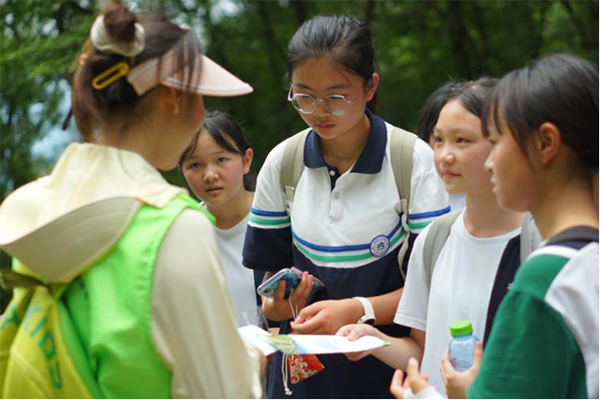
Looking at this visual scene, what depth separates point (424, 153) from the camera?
3.46 m

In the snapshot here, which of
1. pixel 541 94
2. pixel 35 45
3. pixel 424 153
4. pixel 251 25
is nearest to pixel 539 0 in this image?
pixel 251 25

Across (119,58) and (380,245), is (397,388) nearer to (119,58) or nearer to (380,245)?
(380,245)

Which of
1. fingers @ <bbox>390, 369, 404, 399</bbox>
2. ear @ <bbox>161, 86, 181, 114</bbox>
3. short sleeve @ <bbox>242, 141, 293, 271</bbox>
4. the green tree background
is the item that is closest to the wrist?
short sleeve @ <bbox>242, 141, 293, 271</bbox>

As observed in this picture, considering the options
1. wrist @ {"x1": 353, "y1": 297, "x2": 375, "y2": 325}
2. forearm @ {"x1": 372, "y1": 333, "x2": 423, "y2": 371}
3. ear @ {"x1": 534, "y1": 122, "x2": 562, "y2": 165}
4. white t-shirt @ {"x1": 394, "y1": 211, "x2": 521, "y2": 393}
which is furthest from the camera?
wrist @ {"x1": 353, "y1": 297, "x2": 375, "y2": 325}

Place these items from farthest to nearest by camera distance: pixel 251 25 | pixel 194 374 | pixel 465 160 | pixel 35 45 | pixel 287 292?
pixel 251 25, pixel 35 45, pixel 287 292, pixel 465 160, pixel 194 374

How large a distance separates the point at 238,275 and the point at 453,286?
141cm

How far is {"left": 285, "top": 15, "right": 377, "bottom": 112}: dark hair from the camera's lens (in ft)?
11.4

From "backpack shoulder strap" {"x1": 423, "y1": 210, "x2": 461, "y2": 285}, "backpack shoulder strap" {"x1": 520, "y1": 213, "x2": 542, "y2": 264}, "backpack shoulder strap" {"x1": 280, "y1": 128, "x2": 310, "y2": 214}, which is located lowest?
"backpack shoulder strap" {"x1": 423, "y1": 210, "x2": 461, "y2": 285}

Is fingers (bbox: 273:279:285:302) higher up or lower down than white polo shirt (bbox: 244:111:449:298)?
lower down

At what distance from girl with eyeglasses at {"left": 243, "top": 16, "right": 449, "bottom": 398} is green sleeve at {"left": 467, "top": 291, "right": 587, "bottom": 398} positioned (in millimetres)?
1272

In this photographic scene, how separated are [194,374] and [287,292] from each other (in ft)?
4.55

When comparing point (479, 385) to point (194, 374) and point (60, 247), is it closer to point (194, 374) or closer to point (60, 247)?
point (194, 374)

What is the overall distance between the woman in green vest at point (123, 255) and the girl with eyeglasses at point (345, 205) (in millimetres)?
1228

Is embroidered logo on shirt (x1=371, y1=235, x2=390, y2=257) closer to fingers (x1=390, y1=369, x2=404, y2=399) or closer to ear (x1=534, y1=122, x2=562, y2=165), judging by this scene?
fingers (x1=390, y1=369, x2=404, y2=399)
